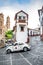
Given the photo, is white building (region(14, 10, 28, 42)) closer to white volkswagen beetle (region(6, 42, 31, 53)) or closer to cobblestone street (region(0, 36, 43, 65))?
white volkswagen beetle (region(6, 42, 31, 53))

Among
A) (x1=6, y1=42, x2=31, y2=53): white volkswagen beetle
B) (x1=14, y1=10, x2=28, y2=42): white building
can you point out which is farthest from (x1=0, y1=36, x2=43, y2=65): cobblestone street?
(x1=14, y1=10, x2=28, y2=42): white building

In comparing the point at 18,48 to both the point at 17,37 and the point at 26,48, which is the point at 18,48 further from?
the point at 17,37

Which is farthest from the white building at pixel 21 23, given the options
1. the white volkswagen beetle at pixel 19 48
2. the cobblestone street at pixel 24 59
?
the cobblestone street at pixel 24 59

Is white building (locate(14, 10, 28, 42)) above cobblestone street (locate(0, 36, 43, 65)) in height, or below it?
above

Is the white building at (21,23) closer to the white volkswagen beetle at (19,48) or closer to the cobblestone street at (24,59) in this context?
the white volkswagen beetle at (19,48)

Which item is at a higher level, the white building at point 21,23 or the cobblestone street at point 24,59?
the white building at point 21,23

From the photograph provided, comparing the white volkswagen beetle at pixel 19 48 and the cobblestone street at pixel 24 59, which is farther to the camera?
the white volkswagen beetle at pixel 19 48

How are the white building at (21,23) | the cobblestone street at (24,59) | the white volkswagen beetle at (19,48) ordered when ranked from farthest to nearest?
the white building at (21,23) → the white volkswagen beetle at (19,48) → the cobblestone street at (24,59)

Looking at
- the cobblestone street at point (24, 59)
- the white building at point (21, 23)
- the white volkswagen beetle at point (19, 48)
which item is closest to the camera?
the cobblestone street at point (24, 59)

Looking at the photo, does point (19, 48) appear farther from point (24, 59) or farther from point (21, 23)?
point (21, 23)

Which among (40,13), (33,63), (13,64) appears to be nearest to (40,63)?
(33,63)

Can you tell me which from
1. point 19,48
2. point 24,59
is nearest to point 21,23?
point 19,48

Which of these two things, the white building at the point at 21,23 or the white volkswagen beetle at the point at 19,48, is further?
the white building at the point at 21,23

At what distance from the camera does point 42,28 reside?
15805mm
